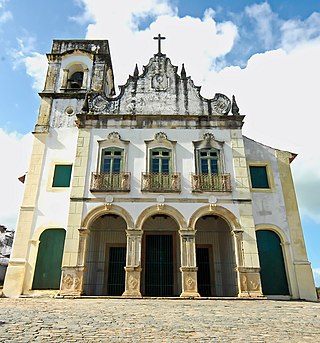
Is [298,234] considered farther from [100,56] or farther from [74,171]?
[100,56]

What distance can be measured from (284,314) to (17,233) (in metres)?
11.7

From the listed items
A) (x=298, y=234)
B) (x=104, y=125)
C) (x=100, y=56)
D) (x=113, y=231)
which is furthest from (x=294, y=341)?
(x=100, y=56)

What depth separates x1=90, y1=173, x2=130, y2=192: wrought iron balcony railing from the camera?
13617 millimetres

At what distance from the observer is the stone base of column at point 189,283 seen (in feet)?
38.9

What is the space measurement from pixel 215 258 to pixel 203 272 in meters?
0.91

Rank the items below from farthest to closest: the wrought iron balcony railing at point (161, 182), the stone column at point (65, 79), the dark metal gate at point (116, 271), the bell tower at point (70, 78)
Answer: the stone column at point (65, 79) < the bell tower at point (70, 78) < the dark metal gate at point (116, 271) < the wrought iron balcony railing at point (161, 182)

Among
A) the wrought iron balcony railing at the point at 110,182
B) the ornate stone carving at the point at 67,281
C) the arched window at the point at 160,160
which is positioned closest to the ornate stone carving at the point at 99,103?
the arched window at the point at 160,160

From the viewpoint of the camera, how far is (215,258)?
15.0 metres

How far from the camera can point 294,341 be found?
4.85 meters

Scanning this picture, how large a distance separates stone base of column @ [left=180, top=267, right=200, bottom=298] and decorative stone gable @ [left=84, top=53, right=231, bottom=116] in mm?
7707

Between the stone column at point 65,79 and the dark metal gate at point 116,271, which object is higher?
the stone column at point 65,79

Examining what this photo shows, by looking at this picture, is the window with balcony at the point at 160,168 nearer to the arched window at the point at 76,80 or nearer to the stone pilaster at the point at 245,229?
the stone pilaster at the point at 245,229

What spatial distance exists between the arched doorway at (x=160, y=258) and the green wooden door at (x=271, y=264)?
3.83 metres

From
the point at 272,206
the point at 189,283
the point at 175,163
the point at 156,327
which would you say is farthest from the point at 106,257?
the point at 156,327
